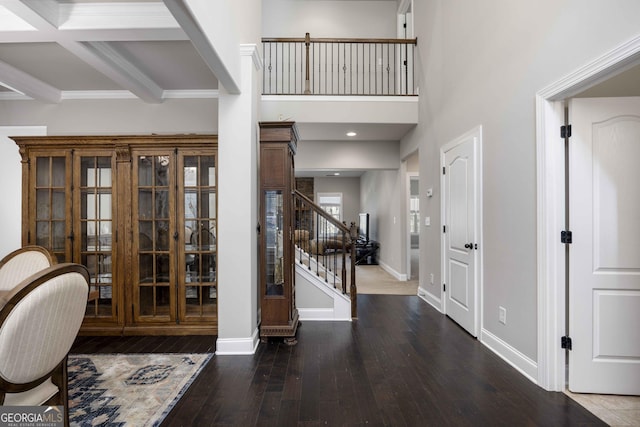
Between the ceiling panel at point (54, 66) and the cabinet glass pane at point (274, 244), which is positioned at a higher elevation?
the ceiling panel at point (54, 66)

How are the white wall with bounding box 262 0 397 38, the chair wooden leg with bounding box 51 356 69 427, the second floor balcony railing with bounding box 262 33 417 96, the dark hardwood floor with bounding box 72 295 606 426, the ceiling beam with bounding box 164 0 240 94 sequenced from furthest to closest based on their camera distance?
1. the white wall with bounding box 262 0 397 38
2. the second floor balcony railing with bounding box 262 33 417 96
3. the dark hardwood floor with bounding box 72 295 606 426
4. the ceiling beam with bounding box 164 0 240 94
5. the chair wooden leg with bounding box 51 356 69 427

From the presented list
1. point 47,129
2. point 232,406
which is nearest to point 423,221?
point 232,406

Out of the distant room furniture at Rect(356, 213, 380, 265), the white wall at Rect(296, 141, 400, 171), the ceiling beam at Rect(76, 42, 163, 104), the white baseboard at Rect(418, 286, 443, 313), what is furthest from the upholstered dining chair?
the distant room furniture at Rect(356, 213, 380, 265)

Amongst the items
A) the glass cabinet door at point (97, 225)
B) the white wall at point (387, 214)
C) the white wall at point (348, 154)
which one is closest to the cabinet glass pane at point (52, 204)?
the glass cabinet door at point (97, 225)

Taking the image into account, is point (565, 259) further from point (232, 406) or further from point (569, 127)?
point (232, 406)

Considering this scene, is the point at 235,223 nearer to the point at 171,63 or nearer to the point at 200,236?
the point at 200,236

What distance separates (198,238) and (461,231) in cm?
293

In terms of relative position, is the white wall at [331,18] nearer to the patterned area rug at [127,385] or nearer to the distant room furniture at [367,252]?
the distant room furniture at [367,252]

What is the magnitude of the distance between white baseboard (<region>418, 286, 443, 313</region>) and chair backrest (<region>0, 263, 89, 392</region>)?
13.0 ft

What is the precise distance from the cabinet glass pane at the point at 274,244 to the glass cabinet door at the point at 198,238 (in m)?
0.58

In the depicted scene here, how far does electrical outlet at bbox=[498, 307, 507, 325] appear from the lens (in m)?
2.79

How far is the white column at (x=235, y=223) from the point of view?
2924 mm

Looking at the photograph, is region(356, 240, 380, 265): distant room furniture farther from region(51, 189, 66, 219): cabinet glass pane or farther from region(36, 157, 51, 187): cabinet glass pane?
region(36, 157, 51, 187): cabinet glass pane

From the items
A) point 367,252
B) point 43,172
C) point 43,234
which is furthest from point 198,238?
point 367,252
